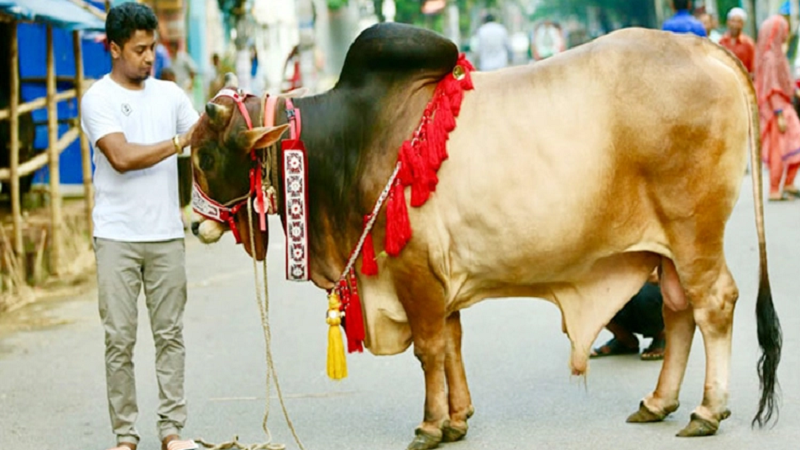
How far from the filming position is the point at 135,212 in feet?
17.0

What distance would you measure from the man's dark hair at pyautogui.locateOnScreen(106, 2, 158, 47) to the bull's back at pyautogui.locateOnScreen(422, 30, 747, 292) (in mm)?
1312

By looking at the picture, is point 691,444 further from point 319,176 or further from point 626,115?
point 319,176

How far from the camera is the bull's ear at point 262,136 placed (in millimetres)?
5180

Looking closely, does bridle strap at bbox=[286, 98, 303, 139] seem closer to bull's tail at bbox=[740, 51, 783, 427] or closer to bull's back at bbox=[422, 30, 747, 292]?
bull's back at bbox=[422, 30, 747, 292]

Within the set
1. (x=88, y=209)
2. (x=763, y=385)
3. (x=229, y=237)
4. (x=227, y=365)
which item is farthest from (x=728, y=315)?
(x=229, y=237)

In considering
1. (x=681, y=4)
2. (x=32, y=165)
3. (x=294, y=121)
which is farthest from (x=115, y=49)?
(x=32, y=165)

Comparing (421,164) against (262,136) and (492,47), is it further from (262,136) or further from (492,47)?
(492,47)

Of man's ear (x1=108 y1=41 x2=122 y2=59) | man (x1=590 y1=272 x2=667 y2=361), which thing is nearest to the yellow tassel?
man's ear (x1=108 y1=41 x2=122 y2=59)

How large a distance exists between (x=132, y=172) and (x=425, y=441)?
161 cm

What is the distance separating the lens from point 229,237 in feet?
42.1

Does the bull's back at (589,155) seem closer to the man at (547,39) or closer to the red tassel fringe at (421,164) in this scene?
the red tassel fringe at (421,164)

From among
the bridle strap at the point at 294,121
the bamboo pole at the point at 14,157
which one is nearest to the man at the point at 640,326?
the bridle strap at the point at 294,121

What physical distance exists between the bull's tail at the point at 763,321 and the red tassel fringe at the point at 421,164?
48.3 inches

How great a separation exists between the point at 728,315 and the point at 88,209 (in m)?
6.68
